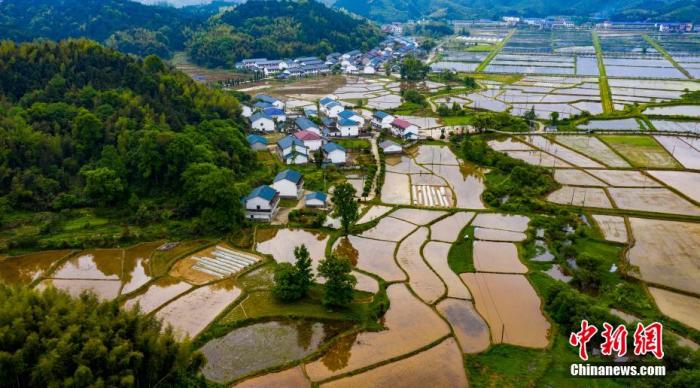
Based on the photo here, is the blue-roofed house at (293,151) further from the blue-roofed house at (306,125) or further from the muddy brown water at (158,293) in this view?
the muddy brown water at (158,293)

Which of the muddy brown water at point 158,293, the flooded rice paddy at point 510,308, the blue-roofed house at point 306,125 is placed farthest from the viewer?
the blue-roofed house at point 306,125

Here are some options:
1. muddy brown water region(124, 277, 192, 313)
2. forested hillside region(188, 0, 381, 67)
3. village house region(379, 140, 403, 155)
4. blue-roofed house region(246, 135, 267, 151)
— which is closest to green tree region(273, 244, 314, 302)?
muddy brown water region(124, 277, 192, 313)

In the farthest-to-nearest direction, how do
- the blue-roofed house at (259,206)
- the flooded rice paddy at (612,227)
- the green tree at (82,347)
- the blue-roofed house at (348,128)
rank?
the blue-roofed house at (348,128)
the blue-roofed house at (259,206)
the flooded rice paddy at (612,227)
the green tree at (82,347)

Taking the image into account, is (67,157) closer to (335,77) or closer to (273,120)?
(273,120)

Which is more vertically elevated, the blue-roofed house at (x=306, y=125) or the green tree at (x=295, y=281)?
the blue-roofed house at (x=306, y=125)

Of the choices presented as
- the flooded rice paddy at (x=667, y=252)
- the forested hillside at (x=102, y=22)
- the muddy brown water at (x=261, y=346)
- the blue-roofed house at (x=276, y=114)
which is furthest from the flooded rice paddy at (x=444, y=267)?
the forested hillside at (x=102, y=22)

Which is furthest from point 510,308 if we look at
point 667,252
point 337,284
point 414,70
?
point 414,70

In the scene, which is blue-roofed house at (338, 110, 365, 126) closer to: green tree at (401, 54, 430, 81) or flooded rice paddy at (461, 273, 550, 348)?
flooded rice paddy at (461, 273, 550, 348)

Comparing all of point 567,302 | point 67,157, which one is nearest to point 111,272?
point 67,157
